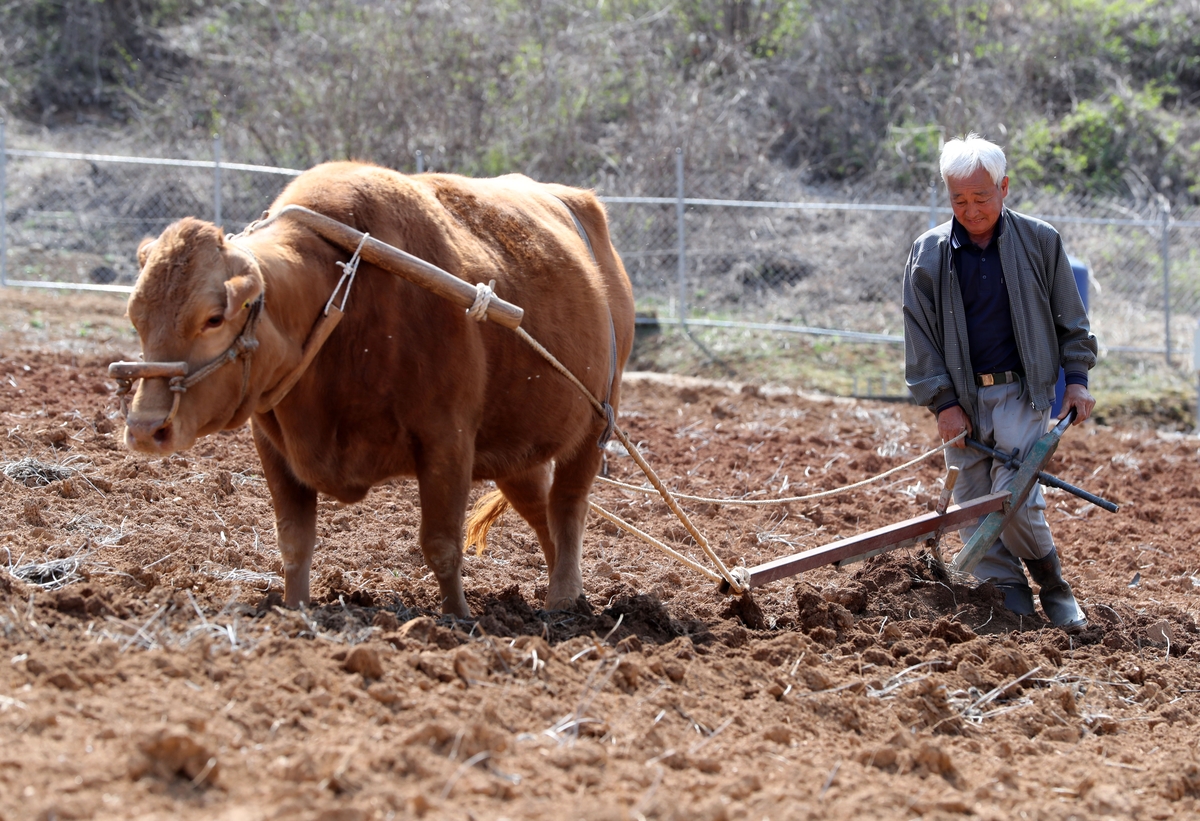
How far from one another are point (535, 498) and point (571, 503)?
0.68 feet

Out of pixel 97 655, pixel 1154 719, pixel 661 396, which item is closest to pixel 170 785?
pixel 97 655

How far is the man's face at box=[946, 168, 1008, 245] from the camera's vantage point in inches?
189

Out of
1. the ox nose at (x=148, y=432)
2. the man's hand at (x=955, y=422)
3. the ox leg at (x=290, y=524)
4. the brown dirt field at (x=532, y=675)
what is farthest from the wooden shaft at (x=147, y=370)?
the man's hand at (x=955, y=422)

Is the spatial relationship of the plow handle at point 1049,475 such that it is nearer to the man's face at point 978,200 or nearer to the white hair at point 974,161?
the man's face at point 978,200

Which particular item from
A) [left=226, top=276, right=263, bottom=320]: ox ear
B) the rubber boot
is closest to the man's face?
the rubber boot

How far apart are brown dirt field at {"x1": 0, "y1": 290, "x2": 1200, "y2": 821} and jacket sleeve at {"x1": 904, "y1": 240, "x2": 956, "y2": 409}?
0.81m

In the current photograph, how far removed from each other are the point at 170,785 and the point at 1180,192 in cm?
1803

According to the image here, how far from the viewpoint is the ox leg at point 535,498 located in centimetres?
541

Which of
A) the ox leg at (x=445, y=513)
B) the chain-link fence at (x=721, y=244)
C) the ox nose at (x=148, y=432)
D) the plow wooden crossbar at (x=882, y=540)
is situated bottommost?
the chain-link fence at (x=721, y=244)

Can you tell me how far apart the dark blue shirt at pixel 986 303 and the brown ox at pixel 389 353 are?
159cm

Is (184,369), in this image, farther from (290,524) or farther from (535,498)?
(535,498)

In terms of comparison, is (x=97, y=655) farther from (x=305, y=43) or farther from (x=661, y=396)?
(x=305, y=43)

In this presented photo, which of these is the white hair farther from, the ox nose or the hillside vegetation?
the hillside vegetation

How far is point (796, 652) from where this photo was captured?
4082 millimetres
